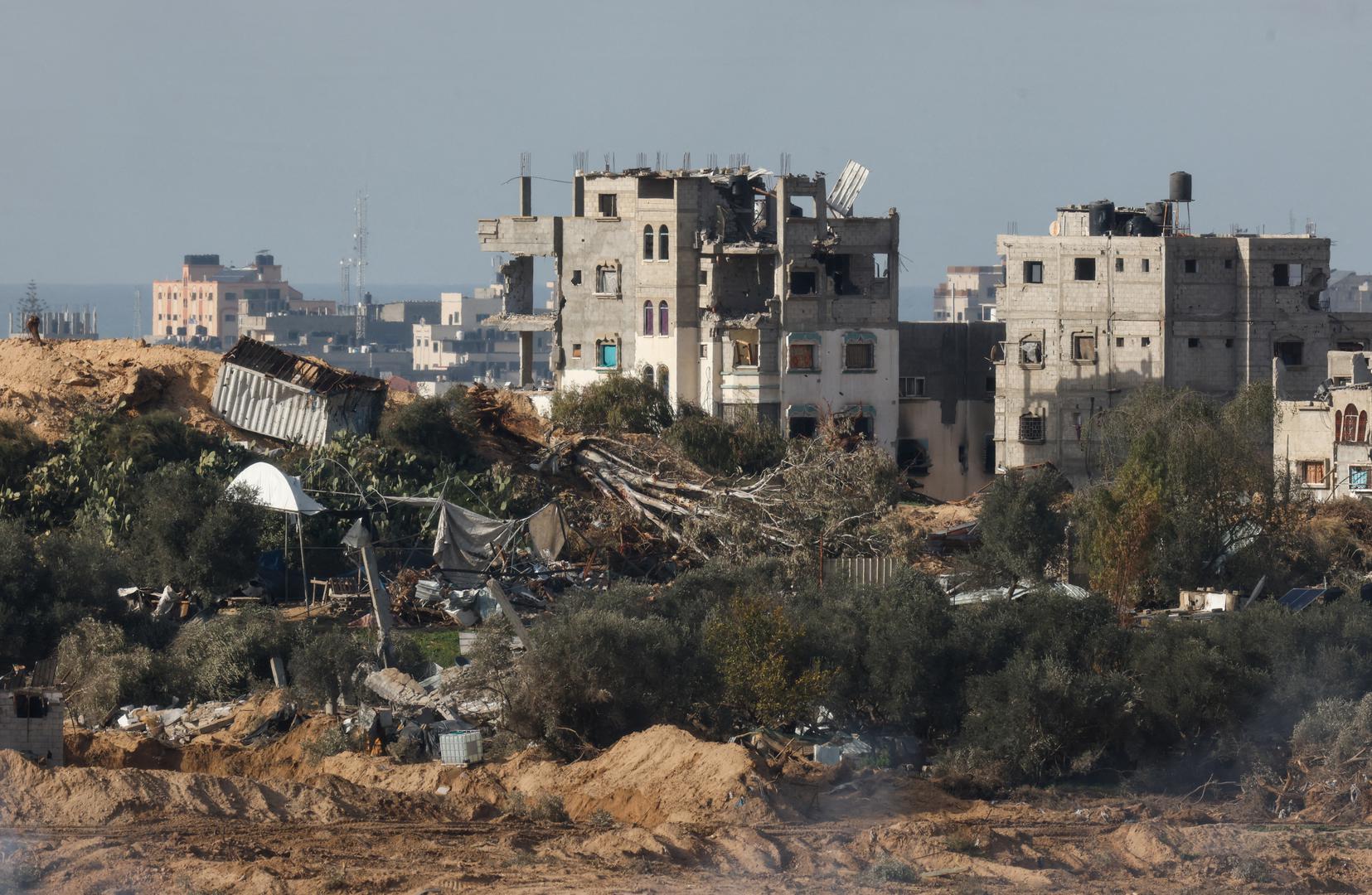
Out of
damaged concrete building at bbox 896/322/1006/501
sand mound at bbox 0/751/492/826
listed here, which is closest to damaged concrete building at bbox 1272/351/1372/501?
damaged concrete building at bbox 896/322/1006/501

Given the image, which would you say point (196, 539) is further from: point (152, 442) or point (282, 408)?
point (282, 408)

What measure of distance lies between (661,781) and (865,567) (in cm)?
1273

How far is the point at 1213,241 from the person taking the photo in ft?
194

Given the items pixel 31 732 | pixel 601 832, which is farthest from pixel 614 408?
pixel 601 832

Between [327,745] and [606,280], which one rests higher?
[606,280]

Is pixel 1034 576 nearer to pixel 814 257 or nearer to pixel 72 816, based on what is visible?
pixel 72 816

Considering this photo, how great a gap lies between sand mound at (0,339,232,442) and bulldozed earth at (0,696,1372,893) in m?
16.8

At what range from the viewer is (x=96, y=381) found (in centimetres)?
4275

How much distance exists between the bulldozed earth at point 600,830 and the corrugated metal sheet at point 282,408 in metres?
17.4


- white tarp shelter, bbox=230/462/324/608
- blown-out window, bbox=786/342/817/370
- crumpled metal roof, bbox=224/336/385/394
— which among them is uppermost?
blown-out window, bbox=786/342/817/370

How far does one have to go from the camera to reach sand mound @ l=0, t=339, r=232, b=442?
41000mm

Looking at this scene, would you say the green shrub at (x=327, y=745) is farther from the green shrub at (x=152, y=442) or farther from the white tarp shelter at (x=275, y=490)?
the green shrub at (x=152, y=442)

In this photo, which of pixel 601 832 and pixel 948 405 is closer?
pixel 601 832

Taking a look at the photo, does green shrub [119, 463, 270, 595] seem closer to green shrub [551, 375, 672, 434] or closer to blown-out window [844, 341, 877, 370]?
green shrub [551, 375, 672, 434]
